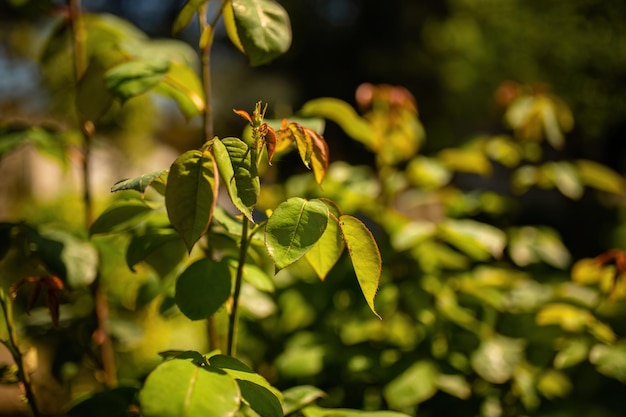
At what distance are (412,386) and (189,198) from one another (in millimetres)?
646

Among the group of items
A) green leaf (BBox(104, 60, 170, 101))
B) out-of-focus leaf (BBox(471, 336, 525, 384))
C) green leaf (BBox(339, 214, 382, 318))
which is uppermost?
green leaf (BBox(104, 60, 170, 101))

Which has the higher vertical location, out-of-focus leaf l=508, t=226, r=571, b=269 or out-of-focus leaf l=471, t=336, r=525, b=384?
out-of-focus leaf l=508, t=226, r=571, b=269

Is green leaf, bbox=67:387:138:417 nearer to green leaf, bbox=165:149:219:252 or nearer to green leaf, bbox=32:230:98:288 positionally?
green leaf, bbox=32:230:98:288

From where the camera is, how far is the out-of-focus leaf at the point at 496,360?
1.14 m

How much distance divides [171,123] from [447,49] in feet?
20.0

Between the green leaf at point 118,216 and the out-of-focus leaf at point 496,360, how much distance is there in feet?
2.28

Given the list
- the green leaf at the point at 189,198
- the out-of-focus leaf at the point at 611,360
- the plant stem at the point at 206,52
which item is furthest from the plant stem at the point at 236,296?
Result: the out-of-focus leaf at the point at 611,360

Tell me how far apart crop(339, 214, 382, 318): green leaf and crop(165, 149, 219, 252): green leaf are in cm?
15

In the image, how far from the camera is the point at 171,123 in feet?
41.0

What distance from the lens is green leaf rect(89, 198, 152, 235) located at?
2.83 feet

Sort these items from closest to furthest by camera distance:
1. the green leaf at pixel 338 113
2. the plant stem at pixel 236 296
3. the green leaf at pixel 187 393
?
the green leaf at pixel 187 393 < the plant stem at pixel 236 296 < the green leaf at pixel 338 113

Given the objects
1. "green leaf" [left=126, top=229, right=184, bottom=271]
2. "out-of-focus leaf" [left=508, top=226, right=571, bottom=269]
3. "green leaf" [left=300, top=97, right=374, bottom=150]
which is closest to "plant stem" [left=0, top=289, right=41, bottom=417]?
"green leaf" [left=126, top=229, right=184, bottom=271]

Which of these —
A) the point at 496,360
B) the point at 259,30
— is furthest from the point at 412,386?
the point at 259,30

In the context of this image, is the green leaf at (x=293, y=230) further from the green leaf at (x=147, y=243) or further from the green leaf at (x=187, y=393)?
the green leaf at (x=147, y=243)
